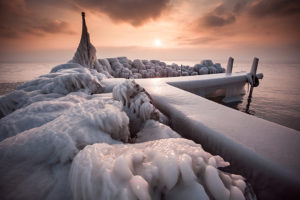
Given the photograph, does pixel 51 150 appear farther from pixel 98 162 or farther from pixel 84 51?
pixel 84 51

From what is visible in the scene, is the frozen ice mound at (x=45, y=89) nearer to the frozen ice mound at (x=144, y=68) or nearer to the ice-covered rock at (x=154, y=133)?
the ice-covered rock at (x=154, y=133)

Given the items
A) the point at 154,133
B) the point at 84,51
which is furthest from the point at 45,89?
the point at 84,51

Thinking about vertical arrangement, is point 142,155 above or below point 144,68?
below

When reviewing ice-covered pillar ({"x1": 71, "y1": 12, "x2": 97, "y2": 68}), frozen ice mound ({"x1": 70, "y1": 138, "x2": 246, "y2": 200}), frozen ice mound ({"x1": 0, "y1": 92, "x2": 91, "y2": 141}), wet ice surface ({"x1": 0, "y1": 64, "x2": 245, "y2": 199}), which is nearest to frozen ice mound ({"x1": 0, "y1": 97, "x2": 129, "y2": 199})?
wet ice surface ({"x1": 0, "y1": 64, "x2": 245, "y2": 199})

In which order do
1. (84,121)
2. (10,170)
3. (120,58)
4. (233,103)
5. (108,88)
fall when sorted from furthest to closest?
(120,58), (233,103), (108,88), (84,121), (10,170)

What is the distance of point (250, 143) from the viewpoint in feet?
3.01

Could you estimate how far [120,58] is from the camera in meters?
12.1

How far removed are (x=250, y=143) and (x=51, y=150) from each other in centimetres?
141

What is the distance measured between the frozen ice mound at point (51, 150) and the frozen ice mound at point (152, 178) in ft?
0.64

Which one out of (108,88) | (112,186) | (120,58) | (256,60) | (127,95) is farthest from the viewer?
(120,58)

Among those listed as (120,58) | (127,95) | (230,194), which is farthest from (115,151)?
(120,58)

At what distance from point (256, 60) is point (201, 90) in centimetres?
516

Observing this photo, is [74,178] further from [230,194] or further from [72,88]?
[72,88]

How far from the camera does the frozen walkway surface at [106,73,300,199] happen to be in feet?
2.34
